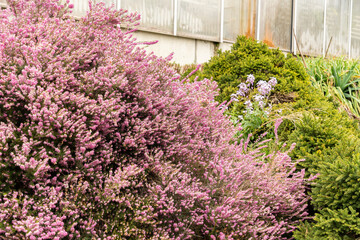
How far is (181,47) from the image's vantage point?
9.24 metres

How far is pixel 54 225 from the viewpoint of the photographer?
2023 millimetres

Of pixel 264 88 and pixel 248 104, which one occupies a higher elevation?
pixel 264 88

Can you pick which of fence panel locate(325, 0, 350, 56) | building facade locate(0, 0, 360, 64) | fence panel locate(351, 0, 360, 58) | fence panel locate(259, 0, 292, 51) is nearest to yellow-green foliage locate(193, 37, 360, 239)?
building facade locate(0, 0, 360, 64)

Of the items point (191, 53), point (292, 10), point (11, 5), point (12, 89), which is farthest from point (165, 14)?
point (12, 89)

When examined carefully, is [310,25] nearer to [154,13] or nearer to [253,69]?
[154,13]

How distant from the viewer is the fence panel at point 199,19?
30.0 ft

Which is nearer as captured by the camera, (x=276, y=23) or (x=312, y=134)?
(x=312, y=134)

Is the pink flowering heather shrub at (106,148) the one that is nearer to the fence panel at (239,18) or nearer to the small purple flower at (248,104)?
the small purple flower at (248,104)

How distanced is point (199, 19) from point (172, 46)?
1.12 m

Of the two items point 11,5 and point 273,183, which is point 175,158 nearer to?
point 273,183

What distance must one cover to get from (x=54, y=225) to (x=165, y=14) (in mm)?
7293

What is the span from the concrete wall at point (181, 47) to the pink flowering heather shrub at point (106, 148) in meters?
5.63

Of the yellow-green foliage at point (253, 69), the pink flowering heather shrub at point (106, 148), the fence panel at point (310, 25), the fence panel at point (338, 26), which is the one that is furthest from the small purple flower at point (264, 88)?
the fence panel at point (338, 26)

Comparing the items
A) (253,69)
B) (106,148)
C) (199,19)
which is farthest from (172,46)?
(106,148)
